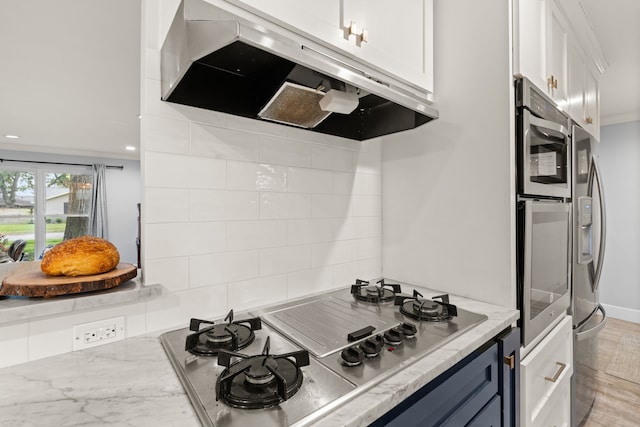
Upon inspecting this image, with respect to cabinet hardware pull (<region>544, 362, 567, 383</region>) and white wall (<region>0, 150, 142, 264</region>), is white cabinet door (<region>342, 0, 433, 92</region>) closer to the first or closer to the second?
cabinet hardware pull (<region>544, 362, 567, 383</region>)

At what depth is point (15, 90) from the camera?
2.70 m

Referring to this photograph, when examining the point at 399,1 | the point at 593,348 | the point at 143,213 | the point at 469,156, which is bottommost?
the point at 593,348

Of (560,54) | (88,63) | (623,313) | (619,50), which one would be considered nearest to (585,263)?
(560,54)

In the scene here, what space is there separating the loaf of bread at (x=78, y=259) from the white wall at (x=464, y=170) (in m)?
1.21

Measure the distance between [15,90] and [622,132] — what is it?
600cm

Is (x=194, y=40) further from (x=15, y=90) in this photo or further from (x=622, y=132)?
(x=622, y=132)

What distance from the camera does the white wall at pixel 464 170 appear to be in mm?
1122

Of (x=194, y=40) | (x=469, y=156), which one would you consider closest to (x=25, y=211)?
(x=194, y=40)

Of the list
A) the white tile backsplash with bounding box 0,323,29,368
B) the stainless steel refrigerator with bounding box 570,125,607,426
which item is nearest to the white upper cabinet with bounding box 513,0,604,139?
the stainless steel refrigerator with bounding box 570,125,607,426

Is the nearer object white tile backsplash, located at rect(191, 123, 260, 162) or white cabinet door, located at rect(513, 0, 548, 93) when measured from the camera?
white tile backsplash, located at rect(191, 123, 260, 162)

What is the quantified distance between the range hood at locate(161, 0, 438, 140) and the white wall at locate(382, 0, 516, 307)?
0.18 metres

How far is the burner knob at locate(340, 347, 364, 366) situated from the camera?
69cm

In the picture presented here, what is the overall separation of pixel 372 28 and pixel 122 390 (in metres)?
1.22

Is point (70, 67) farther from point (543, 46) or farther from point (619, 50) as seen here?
point (619, 50)
